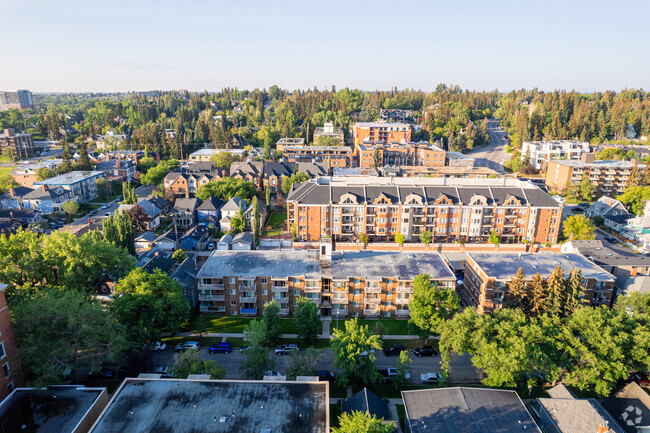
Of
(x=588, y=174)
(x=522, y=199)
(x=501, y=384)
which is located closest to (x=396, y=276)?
(x=501, y=384)

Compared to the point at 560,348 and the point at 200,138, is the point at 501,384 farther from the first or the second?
the point at 200,138

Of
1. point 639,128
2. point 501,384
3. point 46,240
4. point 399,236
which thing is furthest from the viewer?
point 639,128

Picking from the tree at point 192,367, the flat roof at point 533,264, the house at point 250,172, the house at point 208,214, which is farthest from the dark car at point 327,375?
the house at point 250,172

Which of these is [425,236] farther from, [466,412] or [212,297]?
[466,412]

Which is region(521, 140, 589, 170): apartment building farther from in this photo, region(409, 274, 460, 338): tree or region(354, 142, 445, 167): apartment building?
region(409, 274, 460, 338): tree

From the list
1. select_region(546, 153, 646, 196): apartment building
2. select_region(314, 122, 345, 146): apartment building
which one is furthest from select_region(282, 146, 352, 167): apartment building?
select_region(546, 153, 646, 196): apartment building

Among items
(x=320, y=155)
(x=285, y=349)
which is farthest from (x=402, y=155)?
(x=285, y=349)

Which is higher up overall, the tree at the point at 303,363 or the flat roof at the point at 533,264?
the flat roof at the point at 533,264

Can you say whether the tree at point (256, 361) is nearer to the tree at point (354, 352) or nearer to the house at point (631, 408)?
the tree at point (354, 352)
